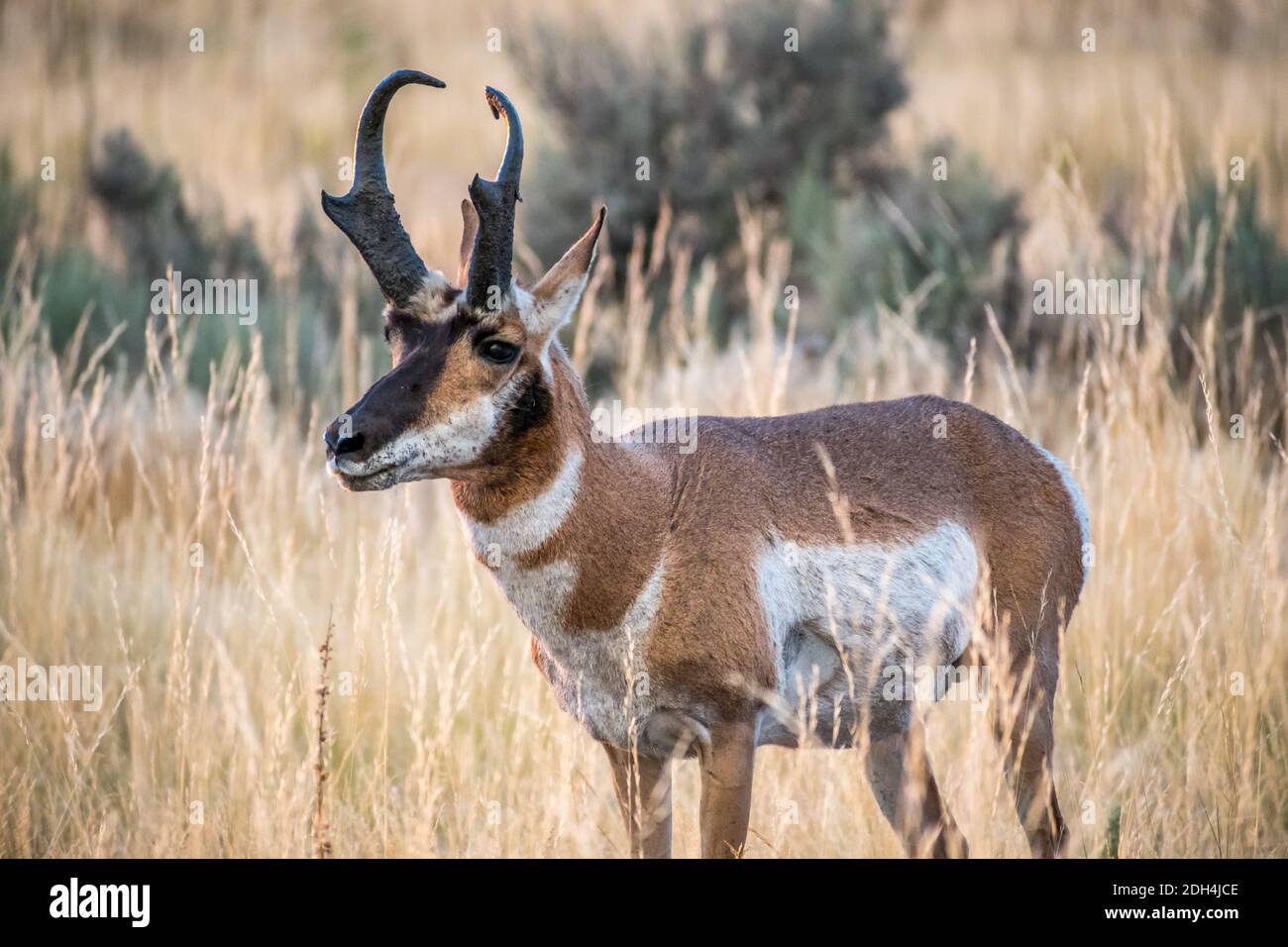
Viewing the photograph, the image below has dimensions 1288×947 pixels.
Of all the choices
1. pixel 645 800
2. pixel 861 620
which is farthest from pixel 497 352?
pixel 645 800

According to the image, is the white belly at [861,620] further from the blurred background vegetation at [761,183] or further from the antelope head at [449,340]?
the blurred background vegetation at [761,183]

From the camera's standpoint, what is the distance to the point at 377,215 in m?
4.94

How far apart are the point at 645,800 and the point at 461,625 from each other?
2.88m

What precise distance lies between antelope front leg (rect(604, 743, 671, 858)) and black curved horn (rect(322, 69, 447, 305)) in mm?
1868

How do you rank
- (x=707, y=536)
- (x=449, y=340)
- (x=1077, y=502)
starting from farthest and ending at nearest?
(x=1077, y=502) < (x=707, y=536) < (x=449, y=340)

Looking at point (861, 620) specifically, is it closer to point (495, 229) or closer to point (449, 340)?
point (449, 340)

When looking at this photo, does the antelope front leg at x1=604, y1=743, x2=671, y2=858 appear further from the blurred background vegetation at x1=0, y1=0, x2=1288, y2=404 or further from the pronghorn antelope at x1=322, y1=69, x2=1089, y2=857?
the blurred background vegetation at x1=0, y1=0, x2=1288, y2=404

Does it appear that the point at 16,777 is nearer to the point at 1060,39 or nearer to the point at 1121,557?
the point at 1121,557

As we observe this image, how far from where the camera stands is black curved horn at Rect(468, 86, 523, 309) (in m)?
4.75

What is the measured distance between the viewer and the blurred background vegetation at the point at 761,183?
1116cm

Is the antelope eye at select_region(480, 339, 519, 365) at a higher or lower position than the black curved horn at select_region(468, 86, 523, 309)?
lower

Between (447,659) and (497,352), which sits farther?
(447,659)

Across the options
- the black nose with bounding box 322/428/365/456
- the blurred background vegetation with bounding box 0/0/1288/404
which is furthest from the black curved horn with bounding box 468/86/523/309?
the blurred background vegetation with bounding box 0/0/1288/404
